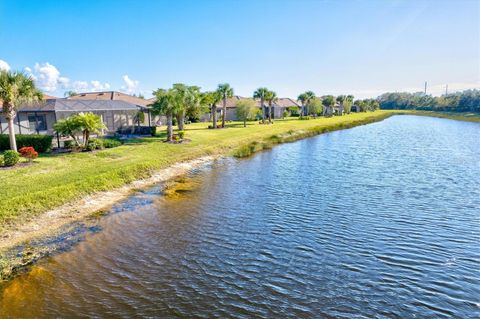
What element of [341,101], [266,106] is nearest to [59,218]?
[266,106]

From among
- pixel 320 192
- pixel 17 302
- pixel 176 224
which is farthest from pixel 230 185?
pixel 17 302

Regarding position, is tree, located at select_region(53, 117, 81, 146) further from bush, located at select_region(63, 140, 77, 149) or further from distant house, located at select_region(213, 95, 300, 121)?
distant house, located at select_region(213, 95, 300, 121)

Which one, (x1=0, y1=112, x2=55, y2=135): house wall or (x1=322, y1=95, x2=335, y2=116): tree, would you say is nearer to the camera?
(x1=0, y1=112, x2=55, y2=135): house wall

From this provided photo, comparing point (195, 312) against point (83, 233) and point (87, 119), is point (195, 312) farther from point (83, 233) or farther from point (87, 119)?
point (87, 119)

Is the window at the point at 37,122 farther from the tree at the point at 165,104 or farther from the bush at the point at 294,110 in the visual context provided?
the bush at the point at 294,110

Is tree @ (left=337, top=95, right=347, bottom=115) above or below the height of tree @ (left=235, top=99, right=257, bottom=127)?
above

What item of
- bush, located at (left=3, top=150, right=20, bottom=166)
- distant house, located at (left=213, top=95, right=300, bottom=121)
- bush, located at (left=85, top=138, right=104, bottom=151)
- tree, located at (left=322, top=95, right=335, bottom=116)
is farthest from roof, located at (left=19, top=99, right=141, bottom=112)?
tree, located at (left=322, top=95, right=335, bottom=116)

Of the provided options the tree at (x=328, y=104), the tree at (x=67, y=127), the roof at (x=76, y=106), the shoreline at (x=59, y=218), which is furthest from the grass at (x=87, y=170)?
the tree at (x=328, y=104)
